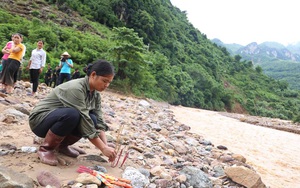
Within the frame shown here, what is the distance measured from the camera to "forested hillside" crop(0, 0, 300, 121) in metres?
17.4

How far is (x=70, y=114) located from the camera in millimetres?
2203

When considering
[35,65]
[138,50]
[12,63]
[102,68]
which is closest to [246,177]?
[102,68]

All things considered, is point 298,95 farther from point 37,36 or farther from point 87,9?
point 37,36

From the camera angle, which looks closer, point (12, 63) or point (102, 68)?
point (102, 68)

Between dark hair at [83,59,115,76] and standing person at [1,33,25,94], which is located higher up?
dark hair at [83,59,115,76]

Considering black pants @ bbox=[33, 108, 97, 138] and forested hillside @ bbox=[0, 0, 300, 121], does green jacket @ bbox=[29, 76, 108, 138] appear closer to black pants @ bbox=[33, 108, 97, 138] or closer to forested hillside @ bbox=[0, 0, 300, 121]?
black pants @ bbox=[33, 108, 97, 138]

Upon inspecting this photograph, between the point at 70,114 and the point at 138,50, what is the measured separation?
1462 cm

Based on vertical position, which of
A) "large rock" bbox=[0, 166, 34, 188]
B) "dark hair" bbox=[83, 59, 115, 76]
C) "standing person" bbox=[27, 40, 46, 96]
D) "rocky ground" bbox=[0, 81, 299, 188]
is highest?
"dark hair" bbox=[83, 59, 115, 76]

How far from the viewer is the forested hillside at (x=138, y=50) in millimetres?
17375

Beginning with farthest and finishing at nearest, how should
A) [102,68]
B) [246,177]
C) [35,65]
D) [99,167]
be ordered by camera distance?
[35,65] < [246,177] < [99,167] < [102,68]

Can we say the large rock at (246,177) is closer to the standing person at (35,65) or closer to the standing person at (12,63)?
the standing person at (12,63)


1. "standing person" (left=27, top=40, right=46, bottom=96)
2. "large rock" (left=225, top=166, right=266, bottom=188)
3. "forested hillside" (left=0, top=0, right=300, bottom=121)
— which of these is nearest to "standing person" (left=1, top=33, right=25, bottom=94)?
"standing person" (left=27, top=40, right=46, bottom=96)

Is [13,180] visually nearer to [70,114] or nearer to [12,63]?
[70,114]

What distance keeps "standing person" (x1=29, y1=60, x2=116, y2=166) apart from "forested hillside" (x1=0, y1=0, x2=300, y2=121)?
13.4 meters
